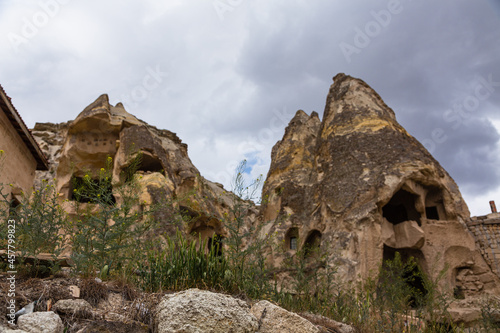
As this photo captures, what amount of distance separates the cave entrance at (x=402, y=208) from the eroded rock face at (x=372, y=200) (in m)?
0.04

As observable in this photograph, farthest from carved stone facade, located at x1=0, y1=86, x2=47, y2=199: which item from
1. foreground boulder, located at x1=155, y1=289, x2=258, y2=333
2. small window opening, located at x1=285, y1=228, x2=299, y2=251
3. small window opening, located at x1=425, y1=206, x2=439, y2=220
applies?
small window opening, located at x1=425, y1=206, x2=439, y2=220

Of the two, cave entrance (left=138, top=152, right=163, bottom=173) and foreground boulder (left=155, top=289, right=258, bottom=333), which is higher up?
cave entrance (left=138, top=152, right=163, bottom=173)

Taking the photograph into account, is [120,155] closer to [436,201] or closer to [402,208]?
[402,208]

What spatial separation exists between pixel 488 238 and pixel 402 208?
10.0 feet

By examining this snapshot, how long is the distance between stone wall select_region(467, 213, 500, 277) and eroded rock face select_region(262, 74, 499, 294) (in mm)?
449

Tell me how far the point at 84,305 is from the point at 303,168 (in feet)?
52.8

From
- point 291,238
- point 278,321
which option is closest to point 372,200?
point 291,238

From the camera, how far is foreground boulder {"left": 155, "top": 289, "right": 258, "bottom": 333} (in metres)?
3.36

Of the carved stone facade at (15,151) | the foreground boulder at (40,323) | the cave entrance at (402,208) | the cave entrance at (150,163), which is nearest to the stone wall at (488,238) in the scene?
the cave entrance at (402,208)

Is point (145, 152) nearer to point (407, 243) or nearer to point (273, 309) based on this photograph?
point (407, 243)

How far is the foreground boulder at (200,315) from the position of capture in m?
3.36

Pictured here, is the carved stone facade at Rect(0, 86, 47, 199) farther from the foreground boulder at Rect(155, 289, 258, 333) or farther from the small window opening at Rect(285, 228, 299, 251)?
the small window opening at Rect(285, 228, 299, 251)

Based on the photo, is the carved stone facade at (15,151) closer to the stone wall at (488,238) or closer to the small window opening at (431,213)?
the small window opening at (431,213)

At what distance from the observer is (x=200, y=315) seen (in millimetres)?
3410
